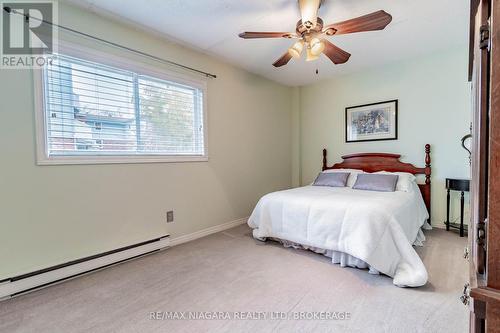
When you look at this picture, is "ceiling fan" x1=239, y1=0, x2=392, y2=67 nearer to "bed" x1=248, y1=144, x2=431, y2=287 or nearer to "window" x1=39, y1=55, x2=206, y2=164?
"window" x1=39, y1=55, x2=206, y2=164

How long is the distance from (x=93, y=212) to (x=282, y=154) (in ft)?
10.5

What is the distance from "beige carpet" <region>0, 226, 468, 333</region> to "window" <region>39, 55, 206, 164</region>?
112 cm

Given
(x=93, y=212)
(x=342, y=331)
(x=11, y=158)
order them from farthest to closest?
(x=93, y=212) → (x=11, y=158) → (x=342, y=331)

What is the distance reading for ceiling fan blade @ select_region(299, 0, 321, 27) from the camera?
6.60ft

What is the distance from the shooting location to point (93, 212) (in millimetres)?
2379

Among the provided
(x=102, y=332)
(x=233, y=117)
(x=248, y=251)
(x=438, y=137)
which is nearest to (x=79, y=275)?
(x=102, y=332)

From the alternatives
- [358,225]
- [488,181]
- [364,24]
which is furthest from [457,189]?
[488,181]

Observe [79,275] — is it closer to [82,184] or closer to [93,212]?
[93,212]

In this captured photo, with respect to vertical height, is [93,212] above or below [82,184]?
below

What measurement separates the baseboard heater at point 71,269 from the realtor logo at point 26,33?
5.43 feet

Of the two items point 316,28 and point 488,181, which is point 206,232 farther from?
point 488,181

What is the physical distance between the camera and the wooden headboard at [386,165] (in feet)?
11.5

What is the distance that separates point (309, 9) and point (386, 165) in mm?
2708

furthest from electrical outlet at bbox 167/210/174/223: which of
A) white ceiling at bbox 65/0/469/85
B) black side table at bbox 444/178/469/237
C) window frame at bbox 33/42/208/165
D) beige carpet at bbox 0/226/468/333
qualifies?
black side table at bbox 444/178/469/237
